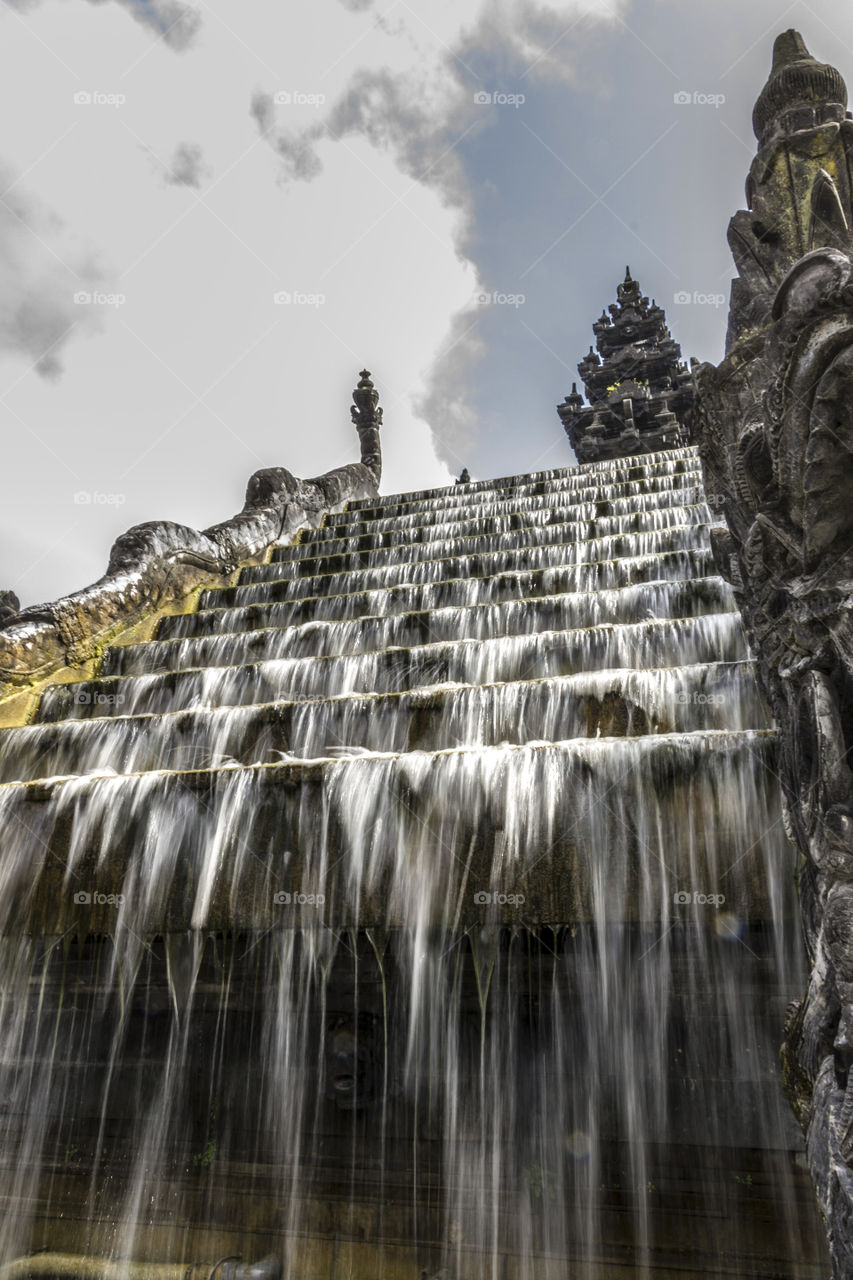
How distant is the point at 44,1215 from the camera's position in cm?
418

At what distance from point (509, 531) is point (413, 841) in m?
7.46

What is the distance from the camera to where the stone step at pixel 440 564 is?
339 inches

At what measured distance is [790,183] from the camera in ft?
17.4

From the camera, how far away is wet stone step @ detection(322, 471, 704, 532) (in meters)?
10.4

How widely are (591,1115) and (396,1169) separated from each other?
3.26ft

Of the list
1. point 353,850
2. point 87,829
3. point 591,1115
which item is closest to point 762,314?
point 353,850

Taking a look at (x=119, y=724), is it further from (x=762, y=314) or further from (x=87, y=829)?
(x=762, y=314)

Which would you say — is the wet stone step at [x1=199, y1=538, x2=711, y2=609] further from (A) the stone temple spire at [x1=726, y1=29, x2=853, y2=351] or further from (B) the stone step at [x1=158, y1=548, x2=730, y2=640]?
(A) the stone temple spire at [x1=726, y1=29, x2=853, y2=351]

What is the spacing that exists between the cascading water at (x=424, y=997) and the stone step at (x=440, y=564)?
4.03 m
